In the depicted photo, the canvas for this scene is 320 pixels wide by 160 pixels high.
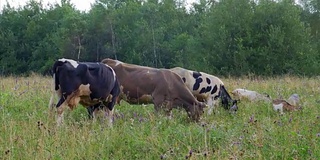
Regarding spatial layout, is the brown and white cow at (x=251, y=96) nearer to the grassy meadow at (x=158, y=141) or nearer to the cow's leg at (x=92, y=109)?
the grassy meadow at (x=158, y=141)

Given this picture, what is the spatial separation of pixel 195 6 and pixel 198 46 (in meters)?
18.0

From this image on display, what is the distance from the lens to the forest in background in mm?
29406

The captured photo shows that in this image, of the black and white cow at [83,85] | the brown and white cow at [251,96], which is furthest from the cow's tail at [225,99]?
the black and white cow at [83,85]

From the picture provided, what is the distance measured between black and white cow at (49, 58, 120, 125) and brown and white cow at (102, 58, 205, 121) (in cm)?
151

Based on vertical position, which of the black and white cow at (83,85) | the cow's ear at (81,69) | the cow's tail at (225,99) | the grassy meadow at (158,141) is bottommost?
the cow's tail at (225,99)

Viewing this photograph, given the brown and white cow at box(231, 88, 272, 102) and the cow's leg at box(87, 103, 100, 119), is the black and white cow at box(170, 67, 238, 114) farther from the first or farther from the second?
the cow's leg at box(87, 103, 100, 119)

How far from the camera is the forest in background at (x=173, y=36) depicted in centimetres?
2941

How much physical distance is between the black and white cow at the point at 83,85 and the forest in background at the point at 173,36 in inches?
867

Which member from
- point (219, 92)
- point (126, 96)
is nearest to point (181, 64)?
point (219, 92)

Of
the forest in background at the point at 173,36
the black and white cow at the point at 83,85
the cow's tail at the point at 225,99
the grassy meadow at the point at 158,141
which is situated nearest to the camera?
the grassy meadow at the point at 158,141

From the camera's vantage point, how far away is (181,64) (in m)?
35.8

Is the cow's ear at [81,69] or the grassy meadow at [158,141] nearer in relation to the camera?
the grassy meadow at [158,141]

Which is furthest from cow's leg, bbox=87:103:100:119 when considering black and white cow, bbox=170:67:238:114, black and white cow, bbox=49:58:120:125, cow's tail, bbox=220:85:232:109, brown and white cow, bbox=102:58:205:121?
black and white cow, bbox=170:67:238:114

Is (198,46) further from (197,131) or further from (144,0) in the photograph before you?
(197,131)
